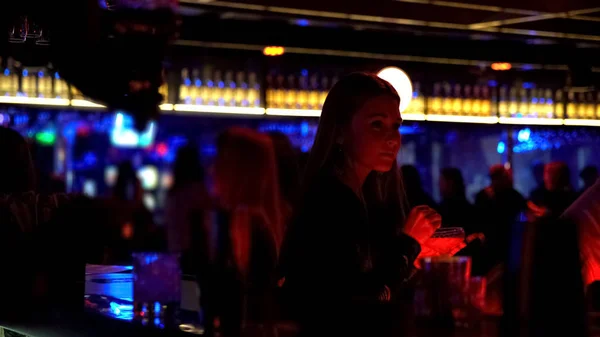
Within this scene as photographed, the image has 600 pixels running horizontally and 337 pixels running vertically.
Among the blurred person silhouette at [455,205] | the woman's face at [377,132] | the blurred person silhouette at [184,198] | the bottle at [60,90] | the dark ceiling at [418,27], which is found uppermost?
the dark ceiling at [418,27]

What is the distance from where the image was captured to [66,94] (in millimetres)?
6680

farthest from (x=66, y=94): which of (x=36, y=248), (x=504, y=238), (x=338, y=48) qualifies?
(x=504, y=238)

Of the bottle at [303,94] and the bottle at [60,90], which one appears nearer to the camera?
the bottle at [60,90]

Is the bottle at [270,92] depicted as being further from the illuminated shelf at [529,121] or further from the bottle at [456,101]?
the illuminated shelf at [529,121]

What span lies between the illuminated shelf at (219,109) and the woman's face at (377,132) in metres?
4.99

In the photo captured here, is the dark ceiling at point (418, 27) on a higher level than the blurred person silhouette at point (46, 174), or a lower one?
higher

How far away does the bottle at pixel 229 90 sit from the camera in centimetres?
713

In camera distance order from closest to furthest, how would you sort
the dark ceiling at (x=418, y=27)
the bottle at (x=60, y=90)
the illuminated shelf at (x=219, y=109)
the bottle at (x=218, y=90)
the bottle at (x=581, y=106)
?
the dark ceiling at (x=418, y=27) < the bottle at (x=60, y=90) < the illuminated shelf at (x=219, y=109) < the bottle at (x=218, y=90) < the bottle at (x=581, y=106)

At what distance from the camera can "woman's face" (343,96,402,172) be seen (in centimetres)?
203

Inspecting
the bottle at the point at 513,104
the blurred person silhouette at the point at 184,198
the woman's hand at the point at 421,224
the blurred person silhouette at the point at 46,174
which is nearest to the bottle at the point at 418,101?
the bottle at the point at 513,104

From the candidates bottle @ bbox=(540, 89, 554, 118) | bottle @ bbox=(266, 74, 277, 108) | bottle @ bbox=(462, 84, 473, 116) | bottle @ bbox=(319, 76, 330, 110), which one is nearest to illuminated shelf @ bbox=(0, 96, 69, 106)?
bottle @ bbox=(266, 74, 277, 108)

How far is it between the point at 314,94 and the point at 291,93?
0.20 m

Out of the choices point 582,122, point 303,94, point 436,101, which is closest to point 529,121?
point 582,122

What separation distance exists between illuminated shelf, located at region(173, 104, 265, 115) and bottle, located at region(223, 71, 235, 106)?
0.18 feet
